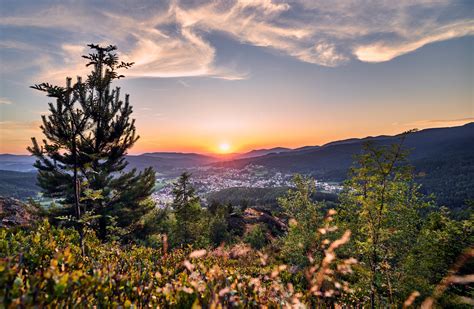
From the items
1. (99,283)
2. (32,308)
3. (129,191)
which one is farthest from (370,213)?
(129,191)

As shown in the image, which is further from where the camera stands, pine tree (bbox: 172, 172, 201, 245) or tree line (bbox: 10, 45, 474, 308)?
pine tree (bbox: 172, 172, 201, 245)

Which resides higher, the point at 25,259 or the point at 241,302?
the point at 25,259

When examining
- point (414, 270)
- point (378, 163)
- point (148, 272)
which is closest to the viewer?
point (148, 272)

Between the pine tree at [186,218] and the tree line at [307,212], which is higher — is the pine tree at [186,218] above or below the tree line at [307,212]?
below

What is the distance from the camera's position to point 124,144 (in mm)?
19062

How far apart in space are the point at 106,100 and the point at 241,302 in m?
17.8

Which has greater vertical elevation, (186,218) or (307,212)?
(307,212)

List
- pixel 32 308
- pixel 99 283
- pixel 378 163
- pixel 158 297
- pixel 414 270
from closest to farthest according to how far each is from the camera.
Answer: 1. pixel 32 308
2. pixel 99 283
3. pixel 158 297
4. pixel 378 163
5. pixel 414 270

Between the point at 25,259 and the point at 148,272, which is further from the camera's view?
the point at 148,272

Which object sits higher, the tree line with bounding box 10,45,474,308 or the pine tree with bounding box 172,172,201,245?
the tree line with bounding box 10,45,474,308

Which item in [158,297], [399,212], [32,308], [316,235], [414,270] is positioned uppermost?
[32,308]

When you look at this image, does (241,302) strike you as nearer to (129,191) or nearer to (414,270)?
(414,270)

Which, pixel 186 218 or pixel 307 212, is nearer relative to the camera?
pixel 307 212

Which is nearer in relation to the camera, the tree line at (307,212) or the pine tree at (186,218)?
the tree line at (307,212)
